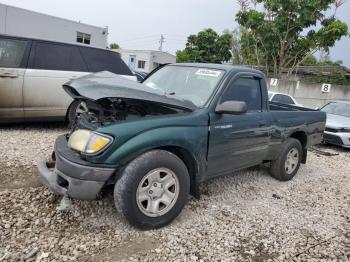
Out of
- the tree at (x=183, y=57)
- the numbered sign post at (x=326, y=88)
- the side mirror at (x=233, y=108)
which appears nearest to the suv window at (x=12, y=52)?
the side mirror at (x=233, y=108)

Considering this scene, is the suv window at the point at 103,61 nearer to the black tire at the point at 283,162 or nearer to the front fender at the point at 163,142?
the black tire at the point at 283,162

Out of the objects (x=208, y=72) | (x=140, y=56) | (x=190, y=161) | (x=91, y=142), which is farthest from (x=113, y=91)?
(x=140, y=56)

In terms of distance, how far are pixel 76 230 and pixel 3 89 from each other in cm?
383

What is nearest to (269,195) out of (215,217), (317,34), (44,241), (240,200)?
(240,200)

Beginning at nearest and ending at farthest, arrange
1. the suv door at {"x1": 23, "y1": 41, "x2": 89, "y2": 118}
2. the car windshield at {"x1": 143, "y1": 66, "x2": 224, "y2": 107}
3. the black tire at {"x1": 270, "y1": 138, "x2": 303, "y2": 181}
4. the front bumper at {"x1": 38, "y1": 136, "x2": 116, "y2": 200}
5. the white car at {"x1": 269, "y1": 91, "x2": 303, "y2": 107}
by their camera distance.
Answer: the front bumper at {"x1": 38, "y1": 136, "x2": 116, "y2": 200} → the car windshield at {"x1": 143, "y1": 66, "x2": 224, "y2": 107} → the black tire at {"x1": 270, "y1": 138, "x2": 303, "y2": 181} → the suv door at {"x1": 23, "y1": 41, "x2": 89, "y2": 118} → the white car at {"x1": 269, "y1": 91, "x2": 303, "y2": 107}

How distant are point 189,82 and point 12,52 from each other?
3.76m

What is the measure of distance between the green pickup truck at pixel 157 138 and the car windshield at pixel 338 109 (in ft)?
20.5

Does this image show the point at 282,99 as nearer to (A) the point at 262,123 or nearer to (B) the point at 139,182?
(A) the point at 262,123

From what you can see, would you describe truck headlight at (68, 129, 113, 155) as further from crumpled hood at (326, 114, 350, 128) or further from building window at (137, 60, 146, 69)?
building window at (137, 60, 146, 69)

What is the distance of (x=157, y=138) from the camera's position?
324 centimetres

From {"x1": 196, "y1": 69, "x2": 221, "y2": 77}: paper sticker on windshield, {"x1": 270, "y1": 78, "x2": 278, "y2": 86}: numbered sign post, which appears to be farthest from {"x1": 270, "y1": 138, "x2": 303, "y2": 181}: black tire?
{"x1": 270, "y1": 78, "x2": 278, "y2": 86}: numbered sign post

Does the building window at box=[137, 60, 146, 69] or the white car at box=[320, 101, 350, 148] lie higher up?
the building window at box=[137, 60, 146, 69]

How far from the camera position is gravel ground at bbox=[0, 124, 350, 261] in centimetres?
302

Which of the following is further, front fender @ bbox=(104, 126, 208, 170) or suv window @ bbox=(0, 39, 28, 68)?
suv window @ bbox=(0, 39, 28, 68)
